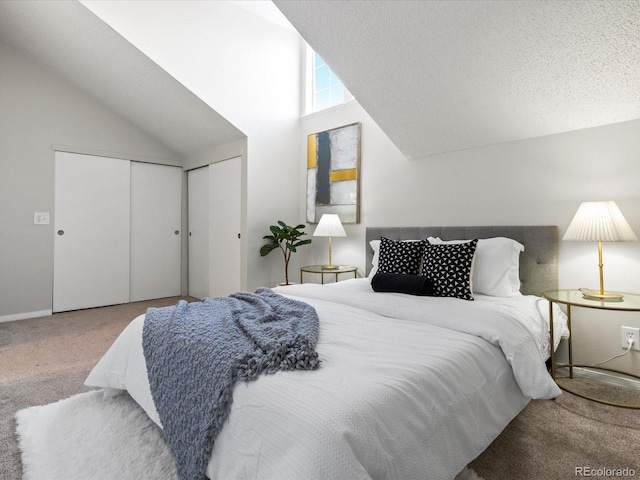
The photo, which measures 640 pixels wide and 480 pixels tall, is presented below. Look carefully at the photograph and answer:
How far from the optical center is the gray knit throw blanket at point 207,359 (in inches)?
44.3

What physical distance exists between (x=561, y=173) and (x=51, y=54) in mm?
4731

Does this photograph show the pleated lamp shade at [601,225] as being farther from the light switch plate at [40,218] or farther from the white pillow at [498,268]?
the light switch plate at [40,218]

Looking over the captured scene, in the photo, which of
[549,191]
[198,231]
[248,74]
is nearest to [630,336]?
[549,191]

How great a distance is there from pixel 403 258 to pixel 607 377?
56.1 inches

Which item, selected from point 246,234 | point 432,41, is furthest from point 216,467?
point 246,234

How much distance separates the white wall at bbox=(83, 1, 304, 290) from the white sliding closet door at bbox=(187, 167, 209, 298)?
100 cm

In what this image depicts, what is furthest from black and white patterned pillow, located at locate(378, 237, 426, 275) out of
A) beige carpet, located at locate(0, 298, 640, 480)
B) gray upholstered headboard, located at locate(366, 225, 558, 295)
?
beige carpet, located at locate(0, 298, 640, 480)

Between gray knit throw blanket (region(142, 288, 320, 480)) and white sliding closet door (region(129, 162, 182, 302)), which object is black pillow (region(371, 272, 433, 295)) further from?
white sliding closet door (region(129, 162, 182, 302))

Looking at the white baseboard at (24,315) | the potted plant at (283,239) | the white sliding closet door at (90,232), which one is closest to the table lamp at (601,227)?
the potted plant at (283,239)

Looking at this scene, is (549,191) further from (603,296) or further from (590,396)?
(590,396)

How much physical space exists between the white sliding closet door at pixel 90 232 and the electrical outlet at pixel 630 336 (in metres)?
Result: 4.85

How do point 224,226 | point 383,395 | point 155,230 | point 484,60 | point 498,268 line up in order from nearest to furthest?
1. point 383,395
2. point 484,60
3. point 498,268
4. point 224,226
5. point 155,230

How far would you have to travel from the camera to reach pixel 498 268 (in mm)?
2318

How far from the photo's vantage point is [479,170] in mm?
2760
